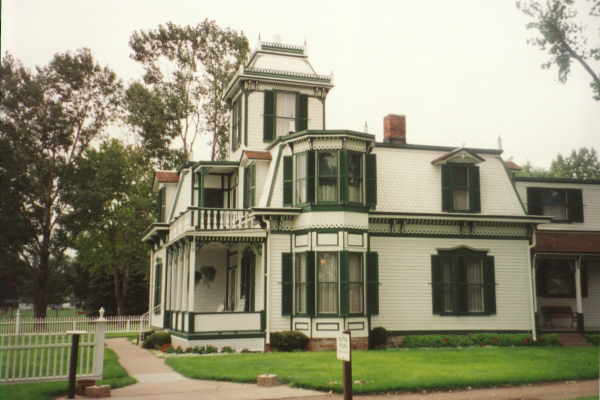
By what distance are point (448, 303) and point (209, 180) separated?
11.3 metres

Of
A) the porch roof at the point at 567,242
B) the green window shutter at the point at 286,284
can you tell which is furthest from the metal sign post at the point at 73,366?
the porch roof at the point at 567,242

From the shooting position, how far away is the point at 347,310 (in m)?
20.1

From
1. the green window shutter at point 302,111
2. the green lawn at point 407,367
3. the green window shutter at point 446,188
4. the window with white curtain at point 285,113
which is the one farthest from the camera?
the green window shutter at point 302,111

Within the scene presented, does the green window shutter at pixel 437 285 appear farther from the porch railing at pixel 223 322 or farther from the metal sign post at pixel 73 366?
the metal sign post at pixel 73 366

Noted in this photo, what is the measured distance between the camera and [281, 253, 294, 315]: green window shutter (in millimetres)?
20719

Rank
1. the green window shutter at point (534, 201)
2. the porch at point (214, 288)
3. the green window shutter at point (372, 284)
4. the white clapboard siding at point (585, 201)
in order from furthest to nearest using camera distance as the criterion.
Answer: the white clapboard siding at point (585, 201), the green window shutter at point (534, 201), the green window shutter at point (372, 284), the porch at point (214, 288)

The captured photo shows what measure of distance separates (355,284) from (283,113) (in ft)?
27.6

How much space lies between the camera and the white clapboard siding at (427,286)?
866 inches

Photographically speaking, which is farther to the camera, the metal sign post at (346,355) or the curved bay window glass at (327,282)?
the curved bay window glass at (327,282)

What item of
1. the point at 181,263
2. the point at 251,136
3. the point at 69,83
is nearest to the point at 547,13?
the point at 251,136

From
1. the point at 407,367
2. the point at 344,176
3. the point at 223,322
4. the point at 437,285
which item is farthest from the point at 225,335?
the point at 437,285

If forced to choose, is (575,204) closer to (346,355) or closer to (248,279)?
(248,279)

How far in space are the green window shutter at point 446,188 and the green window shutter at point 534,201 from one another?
4690 millimetres

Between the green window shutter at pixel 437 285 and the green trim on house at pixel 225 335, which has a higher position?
the green window shutter at pixel 437 285
